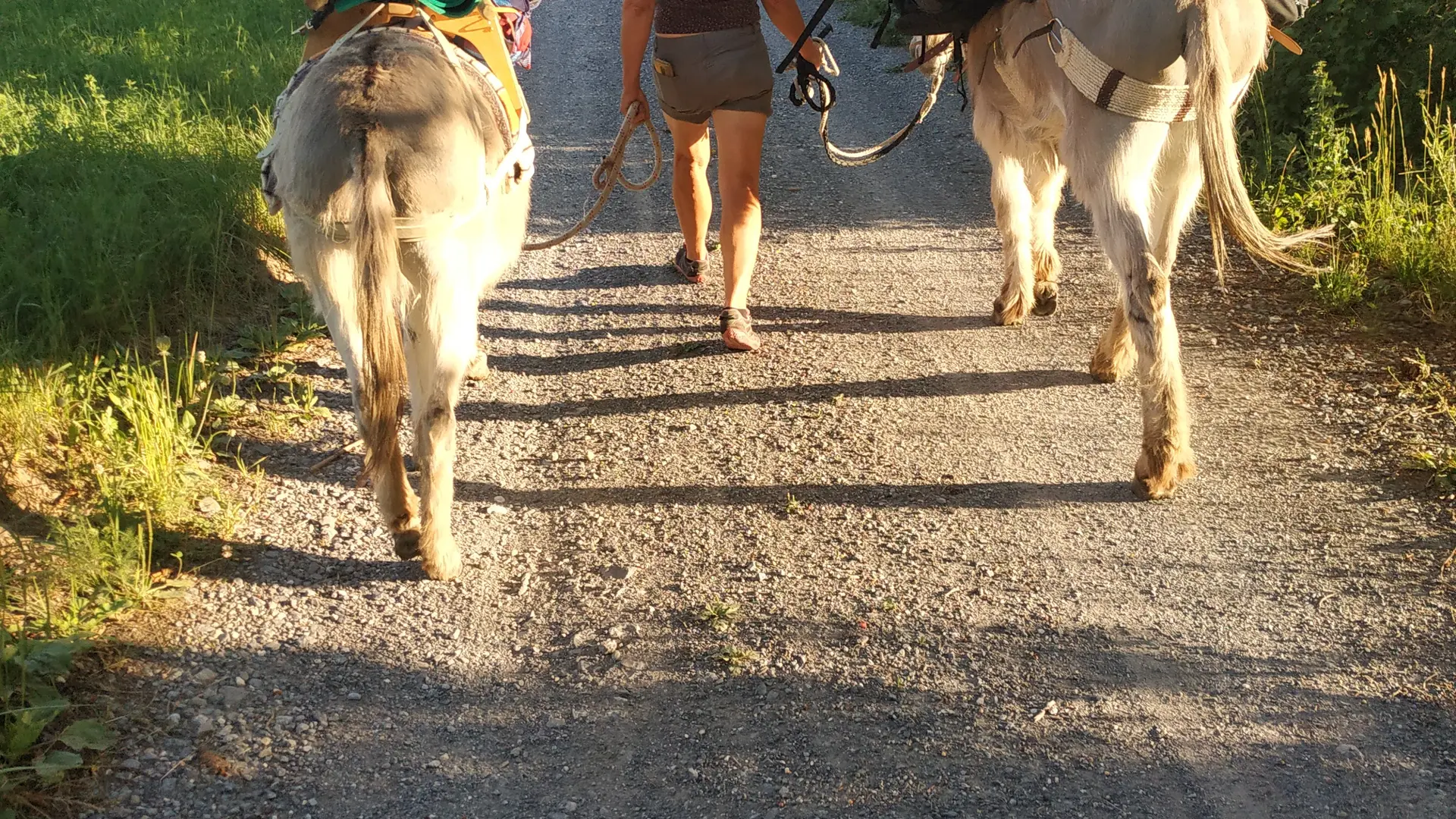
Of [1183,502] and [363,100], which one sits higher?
[363,100]

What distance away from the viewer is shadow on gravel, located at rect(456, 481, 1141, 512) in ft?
13.4

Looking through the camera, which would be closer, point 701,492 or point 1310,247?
point 701,492

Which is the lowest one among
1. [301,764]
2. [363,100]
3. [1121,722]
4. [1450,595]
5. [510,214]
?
[301,764]

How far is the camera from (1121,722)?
297 centimetres

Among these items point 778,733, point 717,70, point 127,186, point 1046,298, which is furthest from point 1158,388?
point 127,186

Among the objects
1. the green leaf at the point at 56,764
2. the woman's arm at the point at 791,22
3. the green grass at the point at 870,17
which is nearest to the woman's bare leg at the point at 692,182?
the woman's arm at the point at 791,22

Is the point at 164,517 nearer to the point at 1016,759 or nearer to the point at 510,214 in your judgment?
the point at 510,214

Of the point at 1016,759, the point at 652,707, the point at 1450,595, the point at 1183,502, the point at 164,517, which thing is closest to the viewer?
the point at 1016,759

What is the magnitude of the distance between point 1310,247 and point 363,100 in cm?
440

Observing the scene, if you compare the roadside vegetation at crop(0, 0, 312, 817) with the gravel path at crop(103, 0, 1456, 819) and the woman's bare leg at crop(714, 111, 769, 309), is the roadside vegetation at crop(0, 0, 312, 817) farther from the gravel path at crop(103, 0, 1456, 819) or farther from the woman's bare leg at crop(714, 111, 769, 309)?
the woman's bare leg at crop(714, 111, 769, 309)

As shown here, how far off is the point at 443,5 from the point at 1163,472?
3.05m

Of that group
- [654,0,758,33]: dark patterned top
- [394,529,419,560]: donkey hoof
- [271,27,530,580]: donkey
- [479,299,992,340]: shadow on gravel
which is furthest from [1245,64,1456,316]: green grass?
[394,529,419,560]: donkey hoof

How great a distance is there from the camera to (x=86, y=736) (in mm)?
2812

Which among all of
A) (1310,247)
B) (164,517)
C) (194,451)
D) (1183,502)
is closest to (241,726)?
(164,517)
